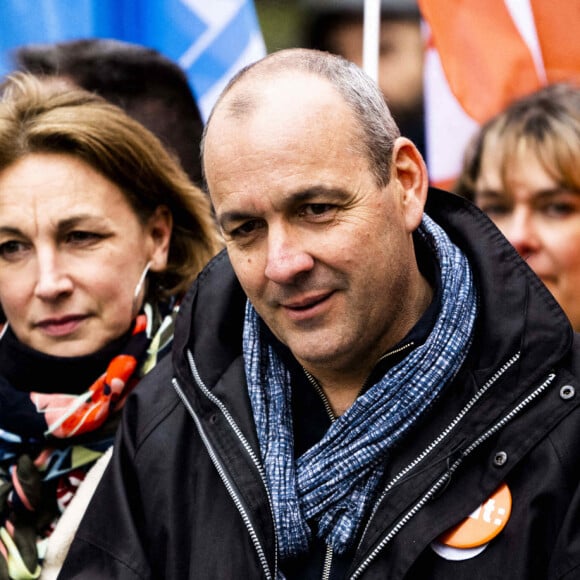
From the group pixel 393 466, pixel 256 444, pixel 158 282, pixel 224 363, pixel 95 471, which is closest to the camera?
pixel 393 466

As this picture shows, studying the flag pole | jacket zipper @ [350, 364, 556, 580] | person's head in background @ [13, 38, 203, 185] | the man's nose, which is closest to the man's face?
the man's nose

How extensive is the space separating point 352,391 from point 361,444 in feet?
0.68

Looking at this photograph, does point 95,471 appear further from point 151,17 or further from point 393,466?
point 151,17

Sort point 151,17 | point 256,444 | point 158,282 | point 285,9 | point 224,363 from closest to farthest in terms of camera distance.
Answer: point 256,444, point 224,363, point 158,282, point 151,17, point 285,9

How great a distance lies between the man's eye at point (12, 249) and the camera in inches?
129

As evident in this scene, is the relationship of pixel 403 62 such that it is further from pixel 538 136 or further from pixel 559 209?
pixel 559 209

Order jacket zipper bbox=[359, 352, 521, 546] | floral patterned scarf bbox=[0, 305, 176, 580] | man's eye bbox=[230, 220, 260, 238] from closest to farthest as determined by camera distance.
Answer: jacket zipper bbox=[359, 352, 521, 546] < man's eye bbox=[230, 220, 260, 238] < floral patterned scarf bbox=[0, 305, 176, 580]

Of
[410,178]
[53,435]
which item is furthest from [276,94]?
[53,435]

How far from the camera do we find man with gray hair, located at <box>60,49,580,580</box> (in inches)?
87.2

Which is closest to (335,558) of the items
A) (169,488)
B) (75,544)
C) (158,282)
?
(169,488)

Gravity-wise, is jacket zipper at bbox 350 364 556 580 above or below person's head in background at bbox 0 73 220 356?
below

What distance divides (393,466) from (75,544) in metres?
0.86

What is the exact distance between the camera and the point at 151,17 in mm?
4562

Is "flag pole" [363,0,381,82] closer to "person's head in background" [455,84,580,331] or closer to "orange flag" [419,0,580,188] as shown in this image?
"orange flag" [419,0,580,188]
